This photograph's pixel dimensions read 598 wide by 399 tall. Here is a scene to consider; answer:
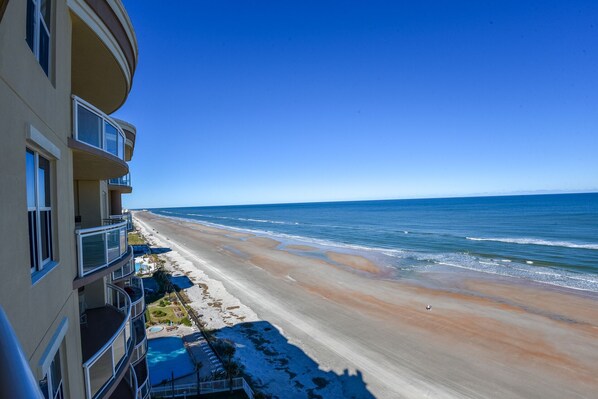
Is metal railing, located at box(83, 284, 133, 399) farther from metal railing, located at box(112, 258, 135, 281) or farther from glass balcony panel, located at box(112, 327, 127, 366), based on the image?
metal railing, located at box(112, 258, 135, 281)

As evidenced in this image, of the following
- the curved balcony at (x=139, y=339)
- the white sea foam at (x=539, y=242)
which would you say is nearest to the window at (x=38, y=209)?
the curved balcony at (x=139, y=339)

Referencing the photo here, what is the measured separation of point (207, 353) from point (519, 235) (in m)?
53.9

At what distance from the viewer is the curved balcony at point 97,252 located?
18.0 ft

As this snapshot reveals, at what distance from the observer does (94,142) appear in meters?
5.93

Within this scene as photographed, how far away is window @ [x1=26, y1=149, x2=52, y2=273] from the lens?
12.4ft

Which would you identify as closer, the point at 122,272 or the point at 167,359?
the point at 122,272

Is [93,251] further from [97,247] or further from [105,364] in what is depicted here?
[105,364]

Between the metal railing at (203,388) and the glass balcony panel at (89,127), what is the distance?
1007 cm

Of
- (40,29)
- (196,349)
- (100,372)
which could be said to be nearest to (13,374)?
(40,29)

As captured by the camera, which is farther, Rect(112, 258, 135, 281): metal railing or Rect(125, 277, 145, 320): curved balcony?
Rect(112, 258, 135, 281): metal railing

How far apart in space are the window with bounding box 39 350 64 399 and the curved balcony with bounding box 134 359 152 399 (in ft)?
17.2

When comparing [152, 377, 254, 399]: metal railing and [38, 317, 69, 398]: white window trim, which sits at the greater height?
[38, 317, 69, 398]: white window trim

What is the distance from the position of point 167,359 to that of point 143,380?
4424mm

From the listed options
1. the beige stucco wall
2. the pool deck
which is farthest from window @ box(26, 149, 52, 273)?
the pool deck
